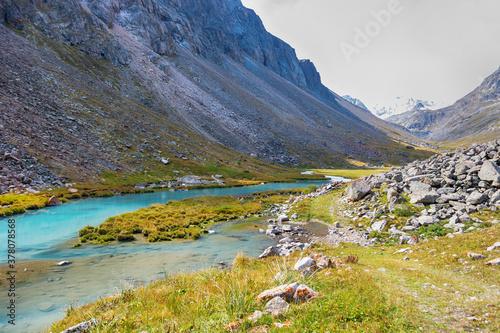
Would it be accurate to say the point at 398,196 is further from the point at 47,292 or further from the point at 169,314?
the point at 47,292

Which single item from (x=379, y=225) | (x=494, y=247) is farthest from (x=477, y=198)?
(x=494, y=247)

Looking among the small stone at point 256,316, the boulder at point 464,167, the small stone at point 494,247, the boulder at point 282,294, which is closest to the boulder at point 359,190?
the boulder at point 464,167

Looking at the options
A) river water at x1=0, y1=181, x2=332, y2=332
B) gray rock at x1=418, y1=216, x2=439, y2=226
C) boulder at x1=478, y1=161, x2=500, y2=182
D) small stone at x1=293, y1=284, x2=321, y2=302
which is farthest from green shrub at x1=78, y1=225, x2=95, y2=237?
boulder at x1=478, y1=161, x2=500, y2=182

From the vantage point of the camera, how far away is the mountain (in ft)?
197

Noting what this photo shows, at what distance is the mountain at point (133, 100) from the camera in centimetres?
5997

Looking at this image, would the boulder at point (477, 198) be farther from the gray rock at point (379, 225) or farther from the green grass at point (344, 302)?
the green grass at point (344, 302)

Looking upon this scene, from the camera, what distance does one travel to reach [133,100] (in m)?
99.2

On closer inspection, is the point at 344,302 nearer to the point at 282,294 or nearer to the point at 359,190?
the point at 282,294

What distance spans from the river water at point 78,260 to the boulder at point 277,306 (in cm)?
584

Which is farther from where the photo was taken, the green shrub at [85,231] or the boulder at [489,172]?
the green shrub at [85,231]

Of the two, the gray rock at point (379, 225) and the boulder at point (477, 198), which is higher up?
the boulder at point (477, 198)

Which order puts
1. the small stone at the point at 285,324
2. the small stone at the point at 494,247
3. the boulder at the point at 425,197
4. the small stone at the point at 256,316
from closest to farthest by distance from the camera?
the small stone at the point at 285,324 → the small stone at the point at 256,316 → the small stone at the point at 494,247 → the boulder at the point at 425,197

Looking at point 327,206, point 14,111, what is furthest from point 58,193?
point 327,206

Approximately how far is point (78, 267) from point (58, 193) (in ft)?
111
